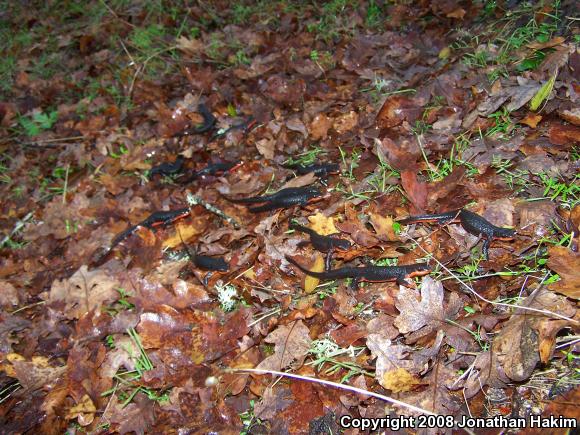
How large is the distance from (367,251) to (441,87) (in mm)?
1954

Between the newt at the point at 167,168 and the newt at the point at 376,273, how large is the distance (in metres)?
Answer: 2.23

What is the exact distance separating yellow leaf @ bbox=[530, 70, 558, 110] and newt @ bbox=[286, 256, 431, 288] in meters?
1.67

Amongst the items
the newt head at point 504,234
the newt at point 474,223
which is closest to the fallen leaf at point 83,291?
the newt at point 474,223

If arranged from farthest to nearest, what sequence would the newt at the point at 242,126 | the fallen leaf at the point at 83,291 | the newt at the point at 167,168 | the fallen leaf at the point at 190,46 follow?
the fallen leaf at the point at 190,46 < the newt at the point at 242,126 < the newt at the point at 167,168 < the fallen leaf at the point at 83,291

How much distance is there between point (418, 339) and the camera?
240 cm

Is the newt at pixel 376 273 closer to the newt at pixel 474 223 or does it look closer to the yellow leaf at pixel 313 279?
the yellow leaf at pixel 313 279

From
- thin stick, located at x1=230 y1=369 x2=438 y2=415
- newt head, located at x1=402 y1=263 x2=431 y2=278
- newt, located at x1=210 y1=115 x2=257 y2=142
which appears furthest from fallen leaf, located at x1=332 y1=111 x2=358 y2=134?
thin stick, located at x1=230 y1=369 x2=438 y2=415

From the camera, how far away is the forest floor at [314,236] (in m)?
2.32

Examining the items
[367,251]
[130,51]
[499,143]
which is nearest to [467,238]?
[367,251]

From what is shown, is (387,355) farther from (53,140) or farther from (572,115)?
(53,140)

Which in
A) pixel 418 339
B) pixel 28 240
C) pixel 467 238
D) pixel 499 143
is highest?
pixel 499 143

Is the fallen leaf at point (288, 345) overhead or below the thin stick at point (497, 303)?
below

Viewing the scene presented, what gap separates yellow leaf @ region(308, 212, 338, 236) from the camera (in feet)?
10.4

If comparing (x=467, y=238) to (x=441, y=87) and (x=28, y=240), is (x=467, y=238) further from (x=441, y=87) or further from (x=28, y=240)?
(x=28, y=240)
